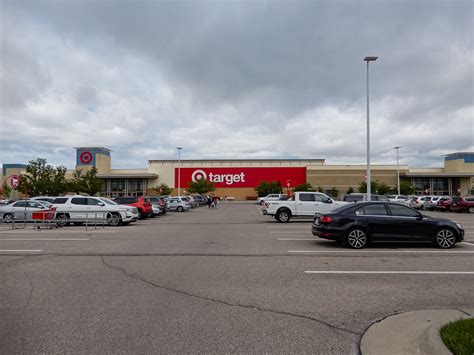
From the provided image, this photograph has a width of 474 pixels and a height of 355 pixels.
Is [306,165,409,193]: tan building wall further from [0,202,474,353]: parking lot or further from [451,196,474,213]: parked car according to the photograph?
[0,202,474,353]: parking lot

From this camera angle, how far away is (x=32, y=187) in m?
49.3

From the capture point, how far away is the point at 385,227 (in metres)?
11.7

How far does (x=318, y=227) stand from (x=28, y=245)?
31.1 ft

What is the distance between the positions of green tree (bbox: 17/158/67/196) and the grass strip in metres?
51.5

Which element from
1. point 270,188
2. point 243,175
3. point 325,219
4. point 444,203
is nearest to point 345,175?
point 270,188

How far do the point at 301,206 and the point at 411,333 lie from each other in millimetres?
17940

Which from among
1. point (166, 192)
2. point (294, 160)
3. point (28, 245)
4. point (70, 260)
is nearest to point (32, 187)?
point (166, 192)

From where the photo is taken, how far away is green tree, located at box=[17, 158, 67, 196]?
161 feet

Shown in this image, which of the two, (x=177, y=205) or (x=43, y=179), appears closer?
(x=177, y=205)

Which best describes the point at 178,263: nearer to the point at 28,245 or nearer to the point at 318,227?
the point at 318,227

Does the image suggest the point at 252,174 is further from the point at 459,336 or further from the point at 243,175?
the point at 459,336

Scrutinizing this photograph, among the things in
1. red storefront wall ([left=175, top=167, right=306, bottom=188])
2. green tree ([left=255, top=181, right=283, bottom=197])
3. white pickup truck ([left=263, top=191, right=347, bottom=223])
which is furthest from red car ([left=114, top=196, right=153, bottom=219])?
red storefront wall ([left=175, top=167, right=306, bottom=188])

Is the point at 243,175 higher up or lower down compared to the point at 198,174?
lower down

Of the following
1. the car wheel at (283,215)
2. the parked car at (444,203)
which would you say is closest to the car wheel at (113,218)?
the car wheel at (283,215)
